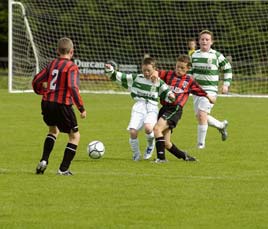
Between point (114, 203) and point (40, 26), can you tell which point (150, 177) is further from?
point (40, 26)

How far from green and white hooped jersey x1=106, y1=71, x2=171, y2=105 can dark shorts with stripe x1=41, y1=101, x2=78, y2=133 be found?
2.00 m

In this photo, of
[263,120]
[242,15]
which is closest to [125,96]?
[242,15]

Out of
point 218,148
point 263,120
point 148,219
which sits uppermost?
point 148,219

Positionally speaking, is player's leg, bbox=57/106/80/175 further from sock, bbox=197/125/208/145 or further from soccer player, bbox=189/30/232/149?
soccer player, bbox=189/30/232/149

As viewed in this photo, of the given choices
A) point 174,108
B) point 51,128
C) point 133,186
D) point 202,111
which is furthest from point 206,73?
point 133,186

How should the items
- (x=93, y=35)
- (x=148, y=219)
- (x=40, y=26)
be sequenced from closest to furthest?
1. (x=148, y=219)
2. (x=40, y=26)
3. (x=93, y=35)

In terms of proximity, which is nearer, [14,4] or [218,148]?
[218,148]

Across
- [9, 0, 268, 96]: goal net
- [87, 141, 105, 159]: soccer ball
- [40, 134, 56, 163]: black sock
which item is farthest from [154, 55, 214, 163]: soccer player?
[9, 0, 268, 96]: goal net

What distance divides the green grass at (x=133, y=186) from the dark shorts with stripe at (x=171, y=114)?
0.52 metres

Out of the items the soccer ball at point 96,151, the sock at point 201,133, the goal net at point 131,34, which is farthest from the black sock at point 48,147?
the goal net at point 131,34

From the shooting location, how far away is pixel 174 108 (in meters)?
12.5

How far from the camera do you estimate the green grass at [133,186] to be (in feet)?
26.0

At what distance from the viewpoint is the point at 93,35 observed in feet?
107

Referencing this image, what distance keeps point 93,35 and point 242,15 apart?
17.5ft
